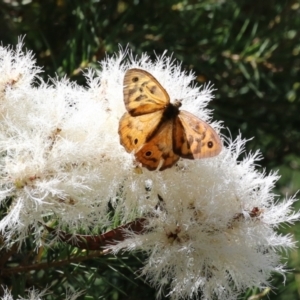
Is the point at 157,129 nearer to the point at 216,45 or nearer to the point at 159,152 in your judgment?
the point at 159,152

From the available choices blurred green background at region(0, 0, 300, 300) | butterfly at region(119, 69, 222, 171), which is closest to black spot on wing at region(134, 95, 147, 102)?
butterfly at region(119, 69, 222, 171)

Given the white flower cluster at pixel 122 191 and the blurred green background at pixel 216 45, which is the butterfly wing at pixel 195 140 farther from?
the blurred green background at pixel 216 45

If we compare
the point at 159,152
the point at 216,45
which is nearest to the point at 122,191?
the point at 159,152

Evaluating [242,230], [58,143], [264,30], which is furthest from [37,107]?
[264,30]

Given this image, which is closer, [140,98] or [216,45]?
[140,98]

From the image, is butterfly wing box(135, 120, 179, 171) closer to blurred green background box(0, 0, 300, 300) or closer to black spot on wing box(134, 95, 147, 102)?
black spot on wing box(134, 95, 147, 102)

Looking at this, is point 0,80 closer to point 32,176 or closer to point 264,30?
point 32,176

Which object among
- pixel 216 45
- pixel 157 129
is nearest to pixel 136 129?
pixel 157 129
